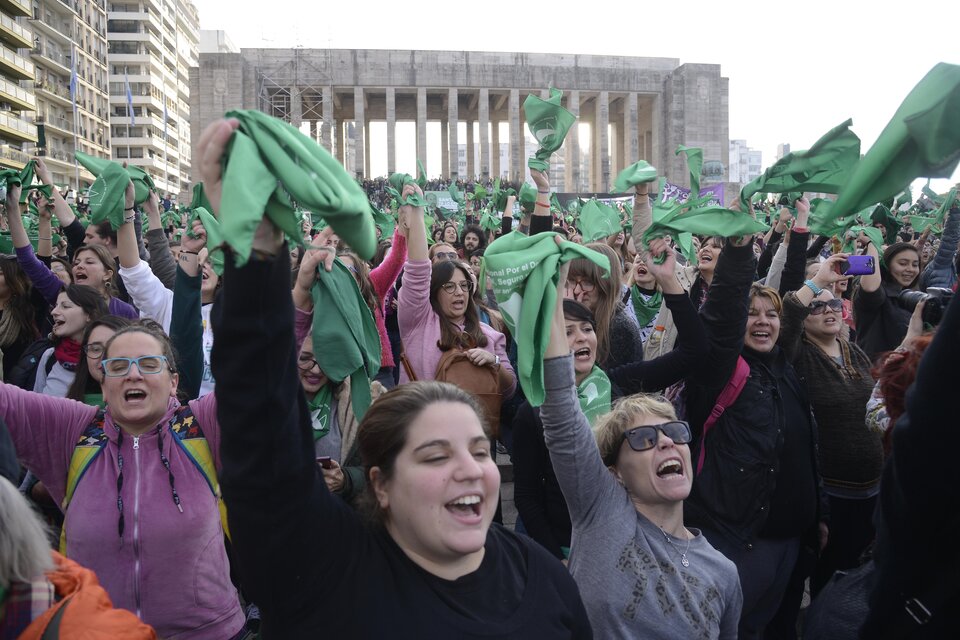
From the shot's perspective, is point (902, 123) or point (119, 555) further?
point (119, 555)

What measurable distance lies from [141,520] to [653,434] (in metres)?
1.61

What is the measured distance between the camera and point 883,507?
152 centimetres

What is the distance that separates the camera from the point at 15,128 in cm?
4722

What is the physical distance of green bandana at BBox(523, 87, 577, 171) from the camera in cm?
390

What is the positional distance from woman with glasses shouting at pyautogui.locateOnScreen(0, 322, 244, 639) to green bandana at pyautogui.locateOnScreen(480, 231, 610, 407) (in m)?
1.06

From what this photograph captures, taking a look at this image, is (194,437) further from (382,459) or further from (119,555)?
(382,459)

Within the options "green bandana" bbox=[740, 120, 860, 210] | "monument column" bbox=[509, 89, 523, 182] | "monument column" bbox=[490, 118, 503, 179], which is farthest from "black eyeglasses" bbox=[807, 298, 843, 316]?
"monument column" bbox=[490, 118, 503, 179]

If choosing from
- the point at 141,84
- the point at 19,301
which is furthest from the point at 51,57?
the point at 19,301

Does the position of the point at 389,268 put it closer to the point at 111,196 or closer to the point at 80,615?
the point at 111,196

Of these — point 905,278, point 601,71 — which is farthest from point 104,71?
point 905,278

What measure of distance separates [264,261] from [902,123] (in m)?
1.11

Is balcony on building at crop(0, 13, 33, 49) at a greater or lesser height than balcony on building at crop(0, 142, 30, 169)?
greater

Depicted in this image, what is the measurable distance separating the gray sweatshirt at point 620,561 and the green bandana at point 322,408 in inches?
40.5

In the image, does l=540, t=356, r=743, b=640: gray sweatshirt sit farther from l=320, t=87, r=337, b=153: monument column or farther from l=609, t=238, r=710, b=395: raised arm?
l=320, t=87, r=337, b=153: monument column
